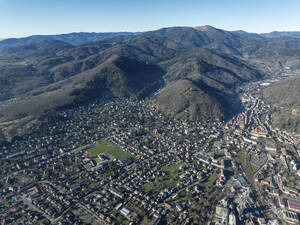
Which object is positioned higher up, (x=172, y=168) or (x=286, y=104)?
(x=286, y=104)

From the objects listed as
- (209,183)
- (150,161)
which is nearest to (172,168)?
(150,161)

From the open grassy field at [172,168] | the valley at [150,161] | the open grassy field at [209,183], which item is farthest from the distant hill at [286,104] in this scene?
the open grassy field at [172,168]

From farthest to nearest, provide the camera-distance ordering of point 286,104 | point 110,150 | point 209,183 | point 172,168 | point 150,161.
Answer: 1. point 286,104
2. point 110,150
3. point 150,161
4. point 172,168
5. point 209,183

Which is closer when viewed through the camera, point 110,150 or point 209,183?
point 209,183

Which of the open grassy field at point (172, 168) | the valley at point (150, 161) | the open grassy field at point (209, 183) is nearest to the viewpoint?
the valley at point (150, 161)

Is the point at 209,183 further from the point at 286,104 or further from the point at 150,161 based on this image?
the point at 286,104

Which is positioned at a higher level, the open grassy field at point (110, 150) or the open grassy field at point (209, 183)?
the open grassy field at point (110, 150)

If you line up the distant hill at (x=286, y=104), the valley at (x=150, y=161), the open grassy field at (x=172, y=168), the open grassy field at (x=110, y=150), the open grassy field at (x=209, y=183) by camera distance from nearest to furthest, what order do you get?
the valley at (x=150, y=161) < the open grassy field at (x=209, y=183) < the open grassy field at (x=172, y=168) < the open grassy field at (x=110, y=150) < the distant hill at (x=286, y=104)

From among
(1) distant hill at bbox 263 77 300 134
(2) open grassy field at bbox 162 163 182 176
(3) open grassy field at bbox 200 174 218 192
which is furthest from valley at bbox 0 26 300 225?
(1) distant hill at bbox 263 77 300 134

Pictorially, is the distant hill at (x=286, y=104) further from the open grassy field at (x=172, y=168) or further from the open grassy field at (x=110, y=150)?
the open grassy field at (x=110, y=150)
